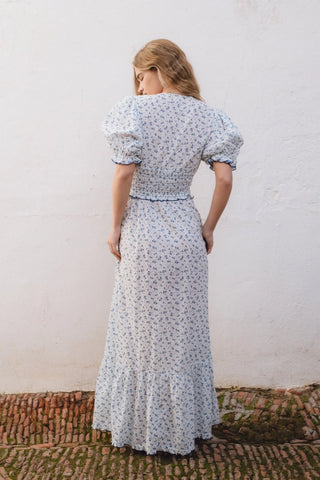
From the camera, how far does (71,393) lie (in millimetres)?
3105

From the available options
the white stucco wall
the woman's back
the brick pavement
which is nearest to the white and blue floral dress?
the woman's back

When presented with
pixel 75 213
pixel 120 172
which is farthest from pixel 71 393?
pixel 120 172

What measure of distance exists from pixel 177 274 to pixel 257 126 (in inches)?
42.8

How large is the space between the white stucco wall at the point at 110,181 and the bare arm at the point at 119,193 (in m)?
0.54

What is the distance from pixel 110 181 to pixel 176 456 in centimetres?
151

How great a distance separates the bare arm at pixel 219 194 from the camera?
7.73 feet

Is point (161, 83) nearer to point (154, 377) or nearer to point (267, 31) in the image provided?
point (267, 31)

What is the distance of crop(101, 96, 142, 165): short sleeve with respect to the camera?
2152 mm

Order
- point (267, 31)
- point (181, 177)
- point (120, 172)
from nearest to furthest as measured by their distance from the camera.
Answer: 1. point (120, 172)
2. point (181, 177)
3. point (267, 31)

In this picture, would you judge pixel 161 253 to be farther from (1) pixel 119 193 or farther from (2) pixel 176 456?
(2) pixel 176 456

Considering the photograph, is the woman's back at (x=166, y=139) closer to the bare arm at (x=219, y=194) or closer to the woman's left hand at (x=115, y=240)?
the bare arm at (x=219, y=194)

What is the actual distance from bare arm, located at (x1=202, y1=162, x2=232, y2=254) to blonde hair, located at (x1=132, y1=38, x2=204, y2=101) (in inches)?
14.3

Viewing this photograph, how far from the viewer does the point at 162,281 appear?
238 cm

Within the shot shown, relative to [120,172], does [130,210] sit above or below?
below
